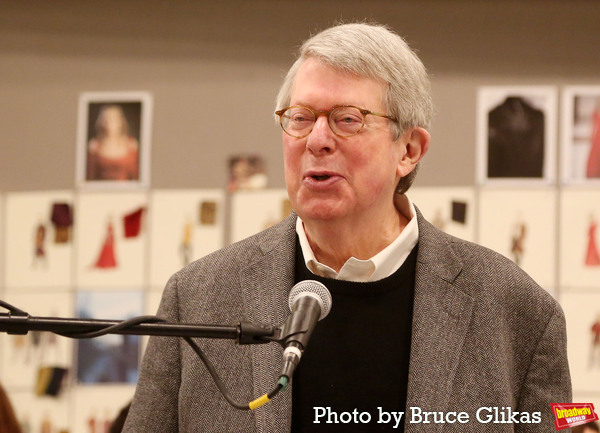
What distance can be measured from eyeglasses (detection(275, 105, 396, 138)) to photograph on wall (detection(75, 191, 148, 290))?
1.65 m

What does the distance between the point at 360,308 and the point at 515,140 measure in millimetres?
1572

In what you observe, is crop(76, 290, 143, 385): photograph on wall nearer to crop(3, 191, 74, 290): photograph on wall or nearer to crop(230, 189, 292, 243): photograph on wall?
crop(3, 191, 74, 290): photograph on wall

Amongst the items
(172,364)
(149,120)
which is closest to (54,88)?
(149,120)

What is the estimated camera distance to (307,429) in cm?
162

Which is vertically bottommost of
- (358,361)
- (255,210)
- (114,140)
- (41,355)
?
(41,355)

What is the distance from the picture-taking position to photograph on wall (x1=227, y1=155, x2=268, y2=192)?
3158mm

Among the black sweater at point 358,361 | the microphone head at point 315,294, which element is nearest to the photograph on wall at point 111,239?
the black sweater at point 358,361

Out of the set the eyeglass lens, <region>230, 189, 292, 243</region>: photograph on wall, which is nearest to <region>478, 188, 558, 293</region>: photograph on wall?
<region>230, 189, 292, 243</region>: photograph on wall

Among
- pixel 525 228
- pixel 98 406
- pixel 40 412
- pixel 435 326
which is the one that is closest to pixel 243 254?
pixel 435 326

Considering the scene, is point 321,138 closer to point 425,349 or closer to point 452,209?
point 425,349

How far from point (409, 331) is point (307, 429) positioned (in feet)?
0.99

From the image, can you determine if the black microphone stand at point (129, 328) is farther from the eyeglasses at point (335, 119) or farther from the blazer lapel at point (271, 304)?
the eyeglasses at point (335, 119)

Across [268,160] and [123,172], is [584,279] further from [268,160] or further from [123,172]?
[123,172]

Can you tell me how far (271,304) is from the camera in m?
1.70
